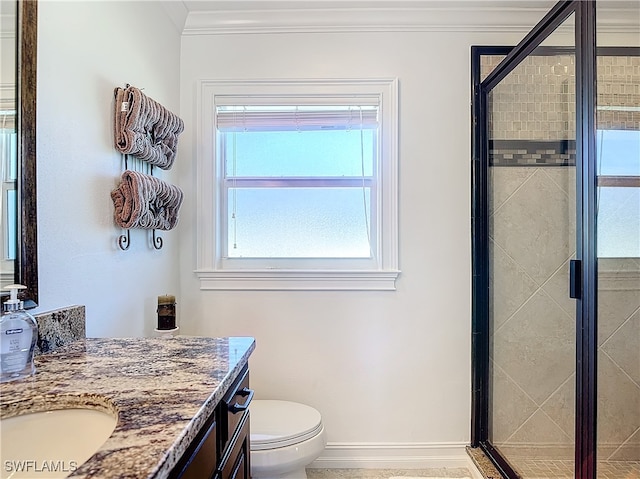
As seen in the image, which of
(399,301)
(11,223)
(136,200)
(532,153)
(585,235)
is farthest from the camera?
(399,301)

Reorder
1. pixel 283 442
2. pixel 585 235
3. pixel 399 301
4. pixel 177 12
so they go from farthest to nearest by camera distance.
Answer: pixel 399 301 < pixel 177 12 < pixel 283 442 < pixel 585 235

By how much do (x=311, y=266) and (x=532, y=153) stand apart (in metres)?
1.15

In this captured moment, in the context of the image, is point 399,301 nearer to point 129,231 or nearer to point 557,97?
point 557,97

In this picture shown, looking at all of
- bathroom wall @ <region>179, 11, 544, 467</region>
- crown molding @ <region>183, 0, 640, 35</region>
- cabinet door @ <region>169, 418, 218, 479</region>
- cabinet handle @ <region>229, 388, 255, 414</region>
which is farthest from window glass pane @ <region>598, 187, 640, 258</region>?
cabinet door @ <region>169, 418, 218, 479</region>

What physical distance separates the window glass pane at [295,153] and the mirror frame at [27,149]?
3.84ft

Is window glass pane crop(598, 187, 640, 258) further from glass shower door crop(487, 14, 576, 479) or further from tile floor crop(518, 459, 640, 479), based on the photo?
tile floor crop(518, 459, 640, 479)

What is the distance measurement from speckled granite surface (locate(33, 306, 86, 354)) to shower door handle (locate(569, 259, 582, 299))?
155 cm

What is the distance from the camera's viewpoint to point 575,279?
1.38 meters

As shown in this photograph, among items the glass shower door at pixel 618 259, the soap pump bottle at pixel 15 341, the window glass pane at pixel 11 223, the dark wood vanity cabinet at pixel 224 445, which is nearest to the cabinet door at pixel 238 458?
the dark wood vanity cabinet at pixel 224 445

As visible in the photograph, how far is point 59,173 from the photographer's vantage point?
4.03ft

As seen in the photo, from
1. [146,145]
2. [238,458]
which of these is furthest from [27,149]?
[238,458]

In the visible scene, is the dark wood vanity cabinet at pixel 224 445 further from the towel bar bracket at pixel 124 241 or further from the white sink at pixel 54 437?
the towel bar bracket at pixel 124 241

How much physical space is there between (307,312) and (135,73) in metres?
1.32

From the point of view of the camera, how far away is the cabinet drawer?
0.97m
